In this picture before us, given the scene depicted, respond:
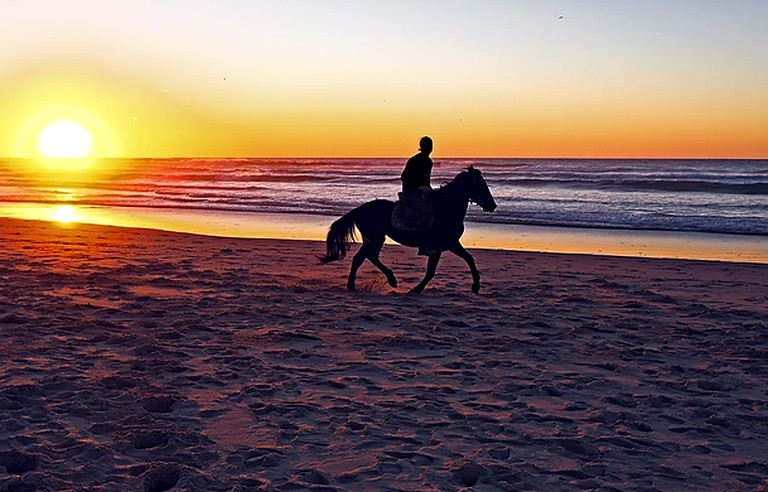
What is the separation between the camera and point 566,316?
8.91m

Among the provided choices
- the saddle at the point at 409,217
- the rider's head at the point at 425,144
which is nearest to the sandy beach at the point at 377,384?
the saddle at the point at 409,217

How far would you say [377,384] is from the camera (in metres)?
6.16

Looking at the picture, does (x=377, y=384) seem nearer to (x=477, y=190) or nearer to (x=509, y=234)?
(x=477, y=190)

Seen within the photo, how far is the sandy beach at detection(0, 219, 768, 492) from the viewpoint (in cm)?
443

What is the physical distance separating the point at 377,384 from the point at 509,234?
48.3 feet

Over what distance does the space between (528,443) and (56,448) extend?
3.05 metres

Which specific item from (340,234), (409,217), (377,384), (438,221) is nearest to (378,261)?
(340,234)

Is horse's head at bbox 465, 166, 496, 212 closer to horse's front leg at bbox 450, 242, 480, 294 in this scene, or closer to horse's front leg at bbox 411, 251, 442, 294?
horse's front leg at bbox 450, 242, 480, 294

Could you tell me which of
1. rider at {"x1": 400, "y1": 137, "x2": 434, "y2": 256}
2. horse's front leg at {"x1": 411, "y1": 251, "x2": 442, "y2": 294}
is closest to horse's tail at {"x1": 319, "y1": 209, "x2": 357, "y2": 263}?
rider at {"x1": 400, "y1": 137, "x2": 434, "y2": 256}

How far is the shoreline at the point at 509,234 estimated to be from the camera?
16.8 meters

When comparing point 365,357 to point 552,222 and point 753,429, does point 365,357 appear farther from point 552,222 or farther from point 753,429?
point 552,222

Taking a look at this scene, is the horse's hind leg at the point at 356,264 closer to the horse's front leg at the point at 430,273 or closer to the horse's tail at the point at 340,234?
the horse's tail at the point at 340,234

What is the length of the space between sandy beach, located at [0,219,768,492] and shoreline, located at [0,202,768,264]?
5.34 metres

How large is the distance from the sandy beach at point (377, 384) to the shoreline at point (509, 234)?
17.5 ft
